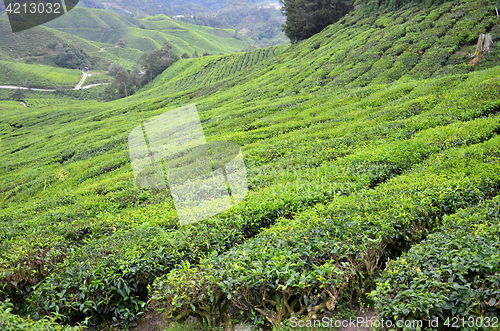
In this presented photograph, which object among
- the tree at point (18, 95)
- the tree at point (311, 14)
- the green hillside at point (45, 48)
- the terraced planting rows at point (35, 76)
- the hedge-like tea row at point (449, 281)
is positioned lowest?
the hedge-like tea row at point (449, 281)

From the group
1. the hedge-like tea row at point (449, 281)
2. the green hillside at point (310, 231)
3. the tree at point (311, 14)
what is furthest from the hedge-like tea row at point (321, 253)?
the tree at point (311, 14)

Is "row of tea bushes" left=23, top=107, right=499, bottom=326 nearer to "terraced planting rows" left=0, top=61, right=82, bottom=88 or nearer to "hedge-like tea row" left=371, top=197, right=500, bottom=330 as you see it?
"hedge-like tea row" left=371, top=197, right=500, bottom=330

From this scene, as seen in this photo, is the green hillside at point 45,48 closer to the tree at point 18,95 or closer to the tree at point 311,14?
the tree at point 18,95

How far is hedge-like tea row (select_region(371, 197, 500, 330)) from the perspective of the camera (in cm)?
428

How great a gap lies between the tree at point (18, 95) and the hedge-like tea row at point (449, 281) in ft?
454

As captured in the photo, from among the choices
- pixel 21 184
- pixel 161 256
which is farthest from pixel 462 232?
pixel 21 184

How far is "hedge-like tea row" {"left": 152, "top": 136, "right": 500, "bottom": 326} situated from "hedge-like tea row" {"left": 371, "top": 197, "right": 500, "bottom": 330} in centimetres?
72

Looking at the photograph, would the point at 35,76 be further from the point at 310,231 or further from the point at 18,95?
the point at 310,231

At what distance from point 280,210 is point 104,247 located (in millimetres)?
5130

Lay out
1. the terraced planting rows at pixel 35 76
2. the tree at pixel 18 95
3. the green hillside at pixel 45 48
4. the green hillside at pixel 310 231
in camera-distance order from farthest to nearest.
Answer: the green hillside at pixel 45 48
the terraced planting rows at pixel 35 76
the tree at pixel 18 95
the green hillside at pixel 310 231

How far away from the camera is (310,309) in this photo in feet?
17.4

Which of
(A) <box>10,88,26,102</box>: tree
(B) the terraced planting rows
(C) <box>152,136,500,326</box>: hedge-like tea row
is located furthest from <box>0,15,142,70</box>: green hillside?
(C) <box>152,136,500,326</box>: hedge-like tea row

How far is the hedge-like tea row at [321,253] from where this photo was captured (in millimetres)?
5594

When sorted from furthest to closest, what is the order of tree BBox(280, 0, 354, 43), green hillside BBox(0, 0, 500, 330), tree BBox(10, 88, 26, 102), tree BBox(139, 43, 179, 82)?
tree BBox(10, 88, 26, 102)
tree BBox(139, 43, 179, 82)
tree BBox(280, 0, 354, 43)
green hillside BBox(0, 0, 500, 330)
